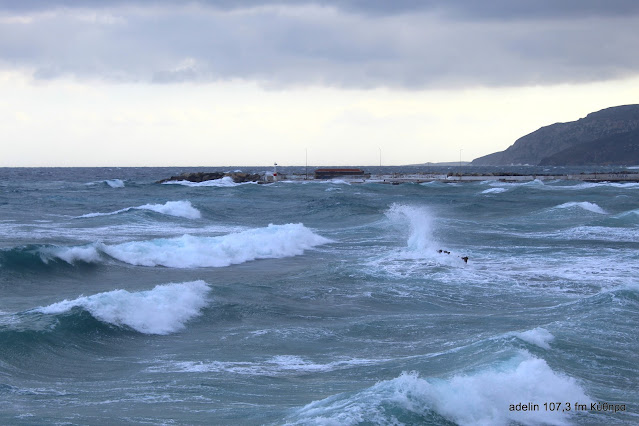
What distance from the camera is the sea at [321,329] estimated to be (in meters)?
8.54

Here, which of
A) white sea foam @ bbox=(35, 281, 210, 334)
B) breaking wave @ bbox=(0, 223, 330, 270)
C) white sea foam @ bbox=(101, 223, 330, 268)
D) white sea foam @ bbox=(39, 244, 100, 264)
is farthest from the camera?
white sea foam @ bbox=(101, 223, 330, 268)

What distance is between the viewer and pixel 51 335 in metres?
12.3

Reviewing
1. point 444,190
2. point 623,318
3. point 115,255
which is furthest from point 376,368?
point 444,190

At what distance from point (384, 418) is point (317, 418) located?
0.73 metres

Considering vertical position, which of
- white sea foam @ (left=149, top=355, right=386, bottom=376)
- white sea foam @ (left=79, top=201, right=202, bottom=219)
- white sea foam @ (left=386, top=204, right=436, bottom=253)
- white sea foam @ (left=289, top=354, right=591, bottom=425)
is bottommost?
white sea foam @ (left=149, top=355, right=386, bottom=376)

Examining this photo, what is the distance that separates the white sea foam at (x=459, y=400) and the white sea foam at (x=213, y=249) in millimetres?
14330

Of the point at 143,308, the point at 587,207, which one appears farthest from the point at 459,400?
the point at 587,207

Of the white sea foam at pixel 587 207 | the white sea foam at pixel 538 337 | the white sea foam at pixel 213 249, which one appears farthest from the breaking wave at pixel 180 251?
the white sea foam at pixel 587 207

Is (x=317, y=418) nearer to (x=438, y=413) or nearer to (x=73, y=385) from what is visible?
(x=438, y=413)

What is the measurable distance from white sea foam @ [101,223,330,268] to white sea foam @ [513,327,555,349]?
12697 mm

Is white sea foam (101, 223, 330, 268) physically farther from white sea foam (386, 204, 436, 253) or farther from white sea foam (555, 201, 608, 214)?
white sea foam (555, 201, 608, 214)

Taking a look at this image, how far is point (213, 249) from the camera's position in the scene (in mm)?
23688

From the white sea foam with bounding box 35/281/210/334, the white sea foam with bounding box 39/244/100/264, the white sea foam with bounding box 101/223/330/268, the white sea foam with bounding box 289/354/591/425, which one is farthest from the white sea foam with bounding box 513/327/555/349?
the white sea foam with bounding box 39/244/100/264

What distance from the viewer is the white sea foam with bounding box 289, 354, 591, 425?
798cm
